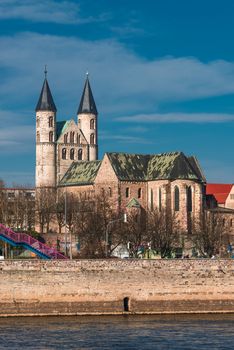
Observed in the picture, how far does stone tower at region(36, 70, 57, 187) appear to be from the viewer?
154m

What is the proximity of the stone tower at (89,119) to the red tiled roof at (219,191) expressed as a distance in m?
22.3

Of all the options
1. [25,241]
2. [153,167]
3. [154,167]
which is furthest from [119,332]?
[153,167]

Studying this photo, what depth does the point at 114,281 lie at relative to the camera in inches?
2443

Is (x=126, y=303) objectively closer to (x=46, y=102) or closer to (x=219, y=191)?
(x=219, y=191)

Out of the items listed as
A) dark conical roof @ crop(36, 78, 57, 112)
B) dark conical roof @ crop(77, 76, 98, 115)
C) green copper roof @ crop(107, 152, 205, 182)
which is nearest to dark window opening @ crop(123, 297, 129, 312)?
green copper roof @ crop(107, 152, 205, 182)

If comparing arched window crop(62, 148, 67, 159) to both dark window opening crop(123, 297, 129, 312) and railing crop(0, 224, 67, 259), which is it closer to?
railing crop(0, 224, 67, 259)

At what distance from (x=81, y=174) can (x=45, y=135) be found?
733 inches

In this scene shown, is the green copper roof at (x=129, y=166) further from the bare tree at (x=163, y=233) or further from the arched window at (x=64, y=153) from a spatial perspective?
the arched window at (x=64, y=153)

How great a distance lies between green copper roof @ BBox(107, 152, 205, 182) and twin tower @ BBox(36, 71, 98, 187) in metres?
22.4

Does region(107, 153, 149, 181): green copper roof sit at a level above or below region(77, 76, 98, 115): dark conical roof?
below

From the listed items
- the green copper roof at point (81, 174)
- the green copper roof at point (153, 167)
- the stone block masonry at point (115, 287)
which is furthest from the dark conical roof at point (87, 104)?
the stone block masonry at point (115, 287)

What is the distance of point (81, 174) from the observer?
140500mm

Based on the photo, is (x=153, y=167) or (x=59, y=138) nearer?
(x=153, y=167)

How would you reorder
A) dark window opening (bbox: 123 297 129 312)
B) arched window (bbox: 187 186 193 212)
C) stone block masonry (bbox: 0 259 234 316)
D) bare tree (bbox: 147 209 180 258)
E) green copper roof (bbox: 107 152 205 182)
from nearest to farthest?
1. stone block masonry (bbox: 0 259 234 316)
2. dark window opening (bbox: 123 297 129 312)
3. bare tree (bbox: 147 209 180 258)
4. arched window (bbox: 187 186 193 212)
5. green copper roof (bbox: 107 152 205 182)
